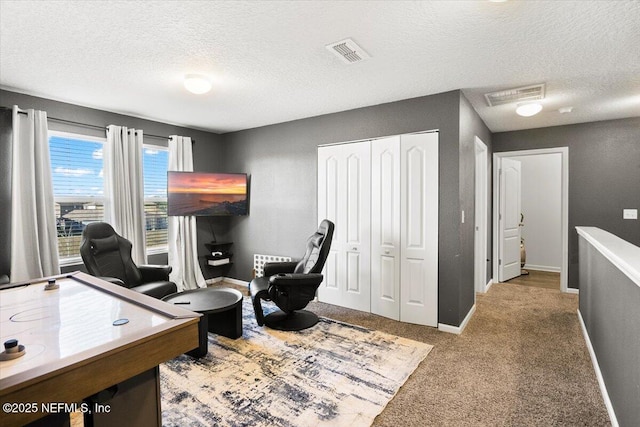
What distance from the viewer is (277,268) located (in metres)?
3.85

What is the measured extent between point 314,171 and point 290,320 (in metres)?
1.98

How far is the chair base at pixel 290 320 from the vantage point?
333 centimetres

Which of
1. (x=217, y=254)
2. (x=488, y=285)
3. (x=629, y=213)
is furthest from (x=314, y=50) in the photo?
(x=629, y=213)

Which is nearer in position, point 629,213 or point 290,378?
point 290,378

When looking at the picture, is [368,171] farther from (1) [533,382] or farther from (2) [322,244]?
(1) [533,382]

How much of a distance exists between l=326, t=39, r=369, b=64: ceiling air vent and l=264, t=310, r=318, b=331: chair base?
260 centimetres

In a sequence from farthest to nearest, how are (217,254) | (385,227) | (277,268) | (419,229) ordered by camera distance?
(217,254) < (277,268) < (385,227) < (419,229)

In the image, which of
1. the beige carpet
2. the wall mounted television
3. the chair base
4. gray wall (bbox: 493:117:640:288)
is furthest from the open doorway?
the wall mounted television

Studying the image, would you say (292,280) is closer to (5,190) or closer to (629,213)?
(5,190)

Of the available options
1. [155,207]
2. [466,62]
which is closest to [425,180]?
[466,62]

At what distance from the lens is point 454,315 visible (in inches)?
128

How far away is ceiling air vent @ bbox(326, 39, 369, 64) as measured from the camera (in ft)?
7.53

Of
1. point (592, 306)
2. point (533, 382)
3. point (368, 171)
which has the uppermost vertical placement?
point (368, 171)

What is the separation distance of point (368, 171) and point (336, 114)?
3.04ft
